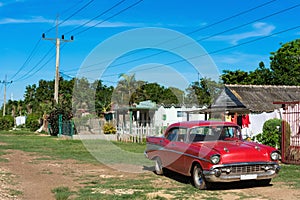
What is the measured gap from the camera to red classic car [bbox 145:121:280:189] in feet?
28.8

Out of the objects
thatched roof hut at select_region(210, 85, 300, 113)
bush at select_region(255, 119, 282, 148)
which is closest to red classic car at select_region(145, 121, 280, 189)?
bush at select_region(255, 119, 282, 148)

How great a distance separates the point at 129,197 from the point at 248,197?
8.12 feet

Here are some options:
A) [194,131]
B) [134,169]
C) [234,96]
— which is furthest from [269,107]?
[194,131]

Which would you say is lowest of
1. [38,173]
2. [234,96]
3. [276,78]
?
[38,173]

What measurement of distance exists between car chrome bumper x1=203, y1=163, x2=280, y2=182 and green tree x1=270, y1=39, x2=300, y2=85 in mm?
32266

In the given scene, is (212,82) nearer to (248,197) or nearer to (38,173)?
(38,173)

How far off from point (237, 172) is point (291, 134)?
21.4 ft

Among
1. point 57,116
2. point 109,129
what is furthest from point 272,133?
point 57,116

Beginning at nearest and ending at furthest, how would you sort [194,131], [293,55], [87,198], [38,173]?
1. [87,198]
2. [194,131]
3. [38,173]
4. [293,55]

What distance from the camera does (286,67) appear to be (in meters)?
40.8

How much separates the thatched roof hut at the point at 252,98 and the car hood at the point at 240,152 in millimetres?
12457

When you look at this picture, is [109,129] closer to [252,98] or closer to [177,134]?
[252,98]

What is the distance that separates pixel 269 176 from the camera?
906 centimetres

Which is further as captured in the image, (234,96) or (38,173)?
(234,96)
